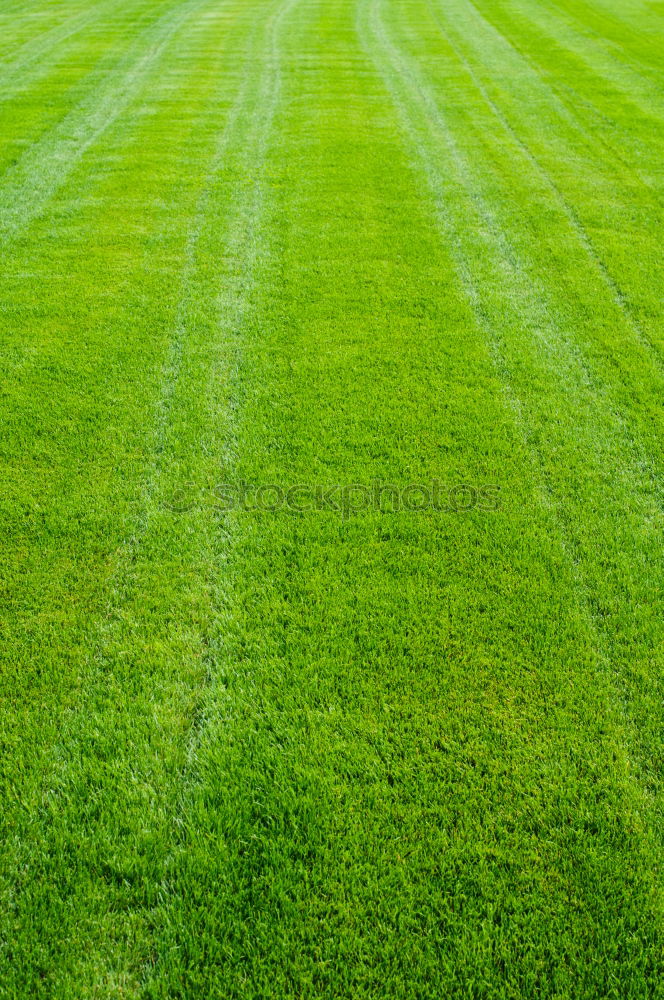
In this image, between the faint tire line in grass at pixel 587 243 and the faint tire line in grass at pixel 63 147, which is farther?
the faint tire line in grass at pixel 63 147

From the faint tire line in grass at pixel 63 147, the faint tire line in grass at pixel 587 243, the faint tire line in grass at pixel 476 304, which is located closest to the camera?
the faint tire line in grass at pixel 476 304

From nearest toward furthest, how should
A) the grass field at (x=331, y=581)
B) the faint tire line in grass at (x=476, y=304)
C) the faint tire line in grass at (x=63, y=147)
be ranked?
the grass field at (x=331, y=581), the faint tire line in grass at (x=476, y=304), the faint tire line in grass at (x=63, y=147)

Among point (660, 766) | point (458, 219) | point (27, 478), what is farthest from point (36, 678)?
point (458, 219)

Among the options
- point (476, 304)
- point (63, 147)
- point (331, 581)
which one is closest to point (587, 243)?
point (476, 304)

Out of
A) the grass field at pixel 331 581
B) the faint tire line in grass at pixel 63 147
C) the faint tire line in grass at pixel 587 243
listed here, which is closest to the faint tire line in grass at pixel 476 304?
the grass field at pixel 331 581

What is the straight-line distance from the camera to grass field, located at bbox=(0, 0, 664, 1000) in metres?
A: 2.10

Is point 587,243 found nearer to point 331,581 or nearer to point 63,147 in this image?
point 331,581

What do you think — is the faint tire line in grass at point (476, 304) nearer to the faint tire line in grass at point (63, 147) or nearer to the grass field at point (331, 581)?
the grass field at point (331, 581)

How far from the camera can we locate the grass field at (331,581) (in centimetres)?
210

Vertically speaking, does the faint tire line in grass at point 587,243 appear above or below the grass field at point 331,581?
above

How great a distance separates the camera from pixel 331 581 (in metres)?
3.20

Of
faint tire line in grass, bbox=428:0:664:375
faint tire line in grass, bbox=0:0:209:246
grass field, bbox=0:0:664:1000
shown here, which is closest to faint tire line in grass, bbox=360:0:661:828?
grass field, bbox=0:0:664:1000

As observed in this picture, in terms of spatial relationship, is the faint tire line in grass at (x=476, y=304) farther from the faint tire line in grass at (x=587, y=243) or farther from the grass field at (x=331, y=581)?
the faint tire line in grass at (x=587, y=243)

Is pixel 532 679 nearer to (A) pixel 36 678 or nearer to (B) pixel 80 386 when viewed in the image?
(A) pixel 36 678
